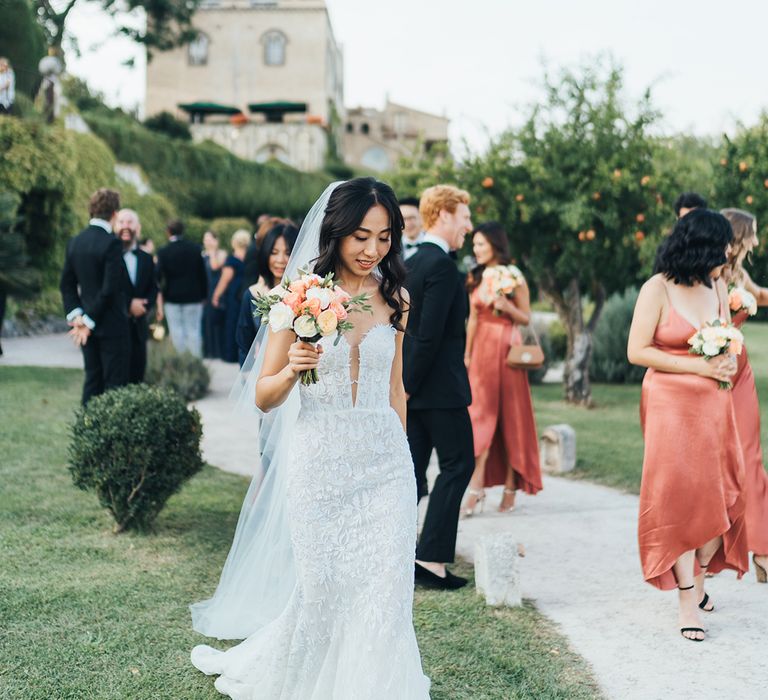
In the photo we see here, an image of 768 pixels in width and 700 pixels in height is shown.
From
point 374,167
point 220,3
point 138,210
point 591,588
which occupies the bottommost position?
point 591,588

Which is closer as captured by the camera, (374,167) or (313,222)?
(313,222)

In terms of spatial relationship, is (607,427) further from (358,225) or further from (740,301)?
(358,225)

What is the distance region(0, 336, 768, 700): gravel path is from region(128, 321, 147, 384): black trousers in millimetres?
1424

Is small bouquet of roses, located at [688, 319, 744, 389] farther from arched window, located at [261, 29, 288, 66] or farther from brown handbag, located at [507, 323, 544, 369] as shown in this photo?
arched window, located at [261, 29, 288, 66]

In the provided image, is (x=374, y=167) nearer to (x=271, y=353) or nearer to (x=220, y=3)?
(x=220, y=3)

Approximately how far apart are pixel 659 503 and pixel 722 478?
1.17 ft

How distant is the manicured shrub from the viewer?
17094 mm

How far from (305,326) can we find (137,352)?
20.0 feet

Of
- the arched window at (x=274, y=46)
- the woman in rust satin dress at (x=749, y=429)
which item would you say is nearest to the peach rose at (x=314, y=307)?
the woman in rust satin dress at (x=749, y=429)

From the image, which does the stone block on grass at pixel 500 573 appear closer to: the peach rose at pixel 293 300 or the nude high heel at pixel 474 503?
the nude high heel at pixel 474 503

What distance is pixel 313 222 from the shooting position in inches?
157

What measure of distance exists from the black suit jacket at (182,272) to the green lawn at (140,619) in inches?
227

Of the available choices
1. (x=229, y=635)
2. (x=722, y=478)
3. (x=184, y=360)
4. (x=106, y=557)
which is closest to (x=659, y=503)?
(x=722, y=478)

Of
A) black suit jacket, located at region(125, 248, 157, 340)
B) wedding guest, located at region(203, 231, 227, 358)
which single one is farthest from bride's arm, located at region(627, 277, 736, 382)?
wedding guest, located at region(203, 231, 227, 358)
